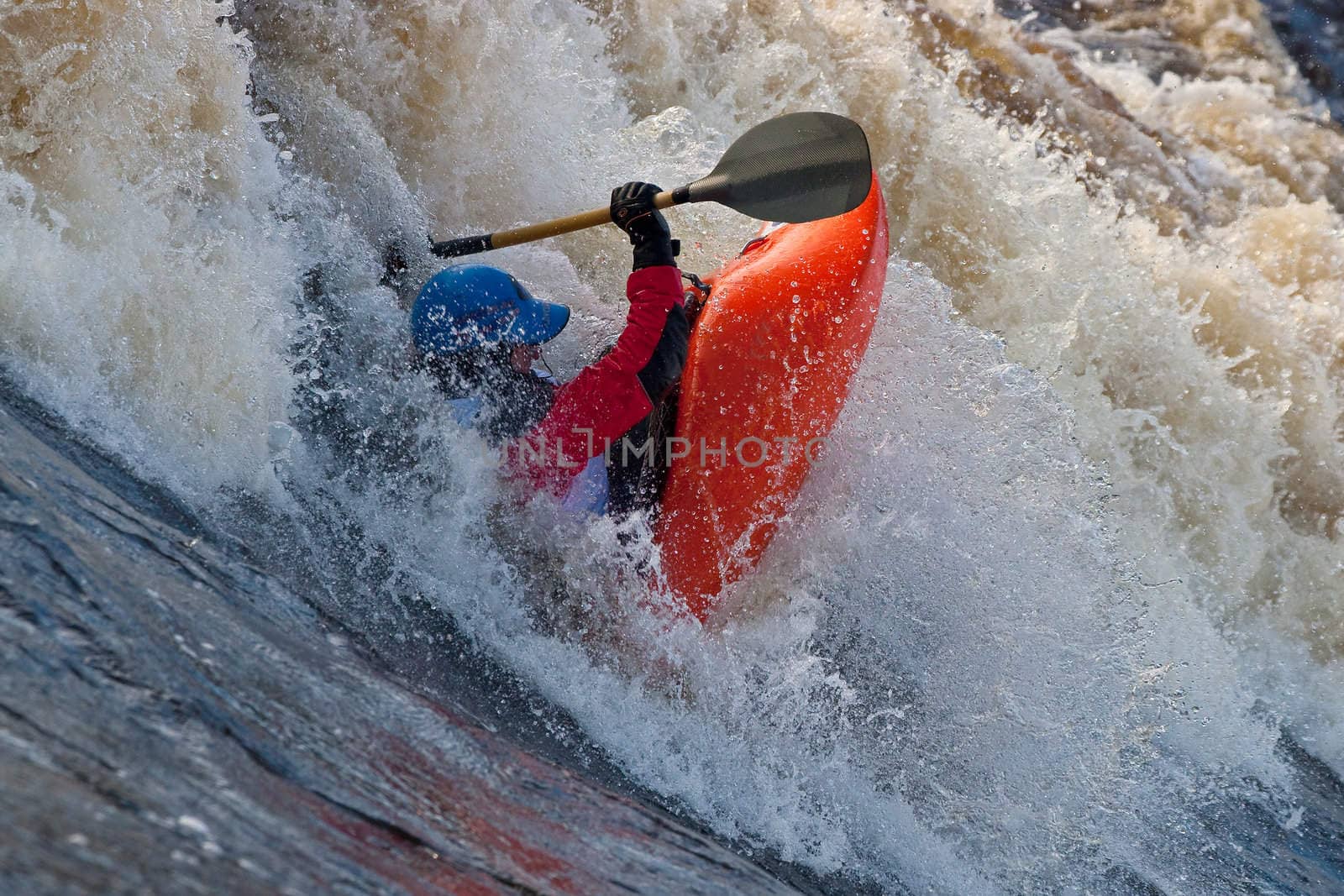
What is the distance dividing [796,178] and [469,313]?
3.58ft

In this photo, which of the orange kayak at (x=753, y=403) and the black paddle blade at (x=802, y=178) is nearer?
the orange kayak at (x=753, y=403)

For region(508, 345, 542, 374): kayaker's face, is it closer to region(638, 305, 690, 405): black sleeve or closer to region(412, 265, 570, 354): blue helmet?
region(412, 265, 570, 354): blue helmet

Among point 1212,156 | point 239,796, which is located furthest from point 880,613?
point 1212,156

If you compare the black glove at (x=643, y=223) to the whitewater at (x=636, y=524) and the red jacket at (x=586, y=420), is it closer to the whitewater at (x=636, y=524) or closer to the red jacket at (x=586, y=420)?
the red jacket at (x=586, y=420)

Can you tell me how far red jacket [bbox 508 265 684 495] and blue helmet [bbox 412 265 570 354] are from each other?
24 cm

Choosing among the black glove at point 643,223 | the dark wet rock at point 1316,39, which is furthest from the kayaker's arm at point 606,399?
the dark wet rock at point 1316,39

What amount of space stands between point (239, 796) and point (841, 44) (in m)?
4.82

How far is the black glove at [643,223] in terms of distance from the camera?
9.79 ft

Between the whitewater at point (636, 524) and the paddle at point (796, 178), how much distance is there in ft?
1.76

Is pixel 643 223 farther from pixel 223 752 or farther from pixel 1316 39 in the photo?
pixel 1316 39

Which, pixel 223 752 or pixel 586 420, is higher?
pixel 223 752

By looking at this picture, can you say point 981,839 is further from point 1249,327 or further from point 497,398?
point 1249,327

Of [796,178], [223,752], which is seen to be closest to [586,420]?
[796,178]

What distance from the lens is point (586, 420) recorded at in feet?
9.44
